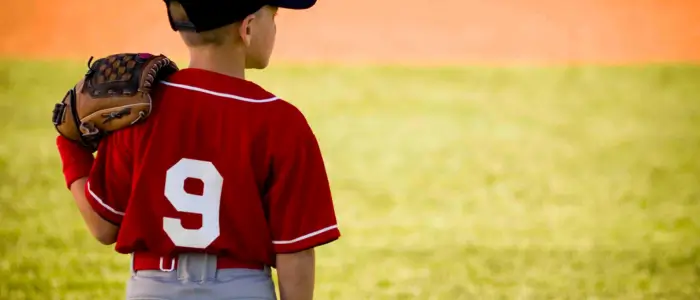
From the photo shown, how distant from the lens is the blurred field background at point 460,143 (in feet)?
10.1

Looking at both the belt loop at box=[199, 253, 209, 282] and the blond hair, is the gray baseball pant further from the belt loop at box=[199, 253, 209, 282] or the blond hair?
the blond hair

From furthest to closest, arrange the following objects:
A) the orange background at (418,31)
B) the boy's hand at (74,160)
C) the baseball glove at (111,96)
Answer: the orange background at (418,31), the boy's hand at (74,160), the baseball glove at (111,96)

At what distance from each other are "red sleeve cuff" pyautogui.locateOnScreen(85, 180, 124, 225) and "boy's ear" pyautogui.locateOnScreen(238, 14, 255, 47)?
287mm

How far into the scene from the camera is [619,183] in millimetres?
4164

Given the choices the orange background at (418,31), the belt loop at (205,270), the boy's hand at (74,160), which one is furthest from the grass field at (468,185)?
the belt loop at (205,270)

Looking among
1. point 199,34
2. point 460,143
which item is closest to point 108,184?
point 199,34

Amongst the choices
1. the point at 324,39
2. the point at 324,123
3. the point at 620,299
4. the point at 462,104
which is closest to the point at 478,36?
the point at 324,39

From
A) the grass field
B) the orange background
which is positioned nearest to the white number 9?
the grass field

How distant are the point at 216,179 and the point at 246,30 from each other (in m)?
0.21

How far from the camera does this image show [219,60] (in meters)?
1.41

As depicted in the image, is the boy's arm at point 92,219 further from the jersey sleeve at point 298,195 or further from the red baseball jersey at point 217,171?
the jersey sleeve at point 298,195

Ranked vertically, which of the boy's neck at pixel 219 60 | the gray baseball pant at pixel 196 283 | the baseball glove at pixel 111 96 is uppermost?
the boy's neck at pixel 219 60

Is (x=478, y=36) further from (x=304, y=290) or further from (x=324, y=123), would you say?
(x=304, y=290)

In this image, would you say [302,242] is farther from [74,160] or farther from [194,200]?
[74,160]
